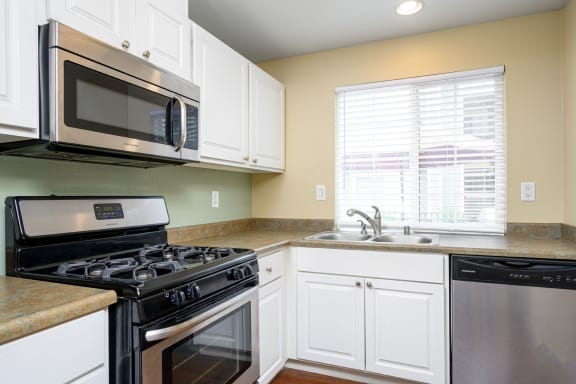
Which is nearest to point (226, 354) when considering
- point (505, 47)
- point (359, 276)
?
point (359, 276)

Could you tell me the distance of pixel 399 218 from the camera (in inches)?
102

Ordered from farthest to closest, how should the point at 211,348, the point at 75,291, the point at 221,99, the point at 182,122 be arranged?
1. the point at 221,99
2. the point at 182,122
3. the point at 211,348
4. the point at 75,291

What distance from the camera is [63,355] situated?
0.89 meters

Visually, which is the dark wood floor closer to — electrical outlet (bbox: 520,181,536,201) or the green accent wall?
the green accent wall

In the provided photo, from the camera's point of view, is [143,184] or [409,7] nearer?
[143,184]

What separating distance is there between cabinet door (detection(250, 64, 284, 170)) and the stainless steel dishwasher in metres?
1.41

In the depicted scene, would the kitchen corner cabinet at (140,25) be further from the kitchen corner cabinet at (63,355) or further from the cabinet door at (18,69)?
the kitchen corner cabinet at (63,355)

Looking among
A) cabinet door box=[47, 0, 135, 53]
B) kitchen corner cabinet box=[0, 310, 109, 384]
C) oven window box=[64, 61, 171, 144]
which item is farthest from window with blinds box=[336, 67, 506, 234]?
kitchen corner cabinet box=[0, 310, 109, 384]

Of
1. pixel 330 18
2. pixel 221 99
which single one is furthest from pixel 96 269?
pixel 330 18

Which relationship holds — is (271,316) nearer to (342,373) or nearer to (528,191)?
(342,373)

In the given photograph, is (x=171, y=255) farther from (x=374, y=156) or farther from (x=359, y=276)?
(x=374, y=156)

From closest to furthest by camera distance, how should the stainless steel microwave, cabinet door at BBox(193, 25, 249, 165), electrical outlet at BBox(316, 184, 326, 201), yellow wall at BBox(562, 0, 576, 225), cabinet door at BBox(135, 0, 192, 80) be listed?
the stainless steel microwave
cabinet door at BBox(135, 0, 192, 80)
cabinet door at BBox(193, 25, 249, 165)
yellow wall at BBox(562, 0, 576, 225)
electrical outlet at BBox(316, 184, 326, 201)

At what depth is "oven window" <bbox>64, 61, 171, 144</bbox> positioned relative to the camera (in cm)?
116

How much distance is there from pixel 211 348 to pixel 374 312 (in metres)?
1.04
